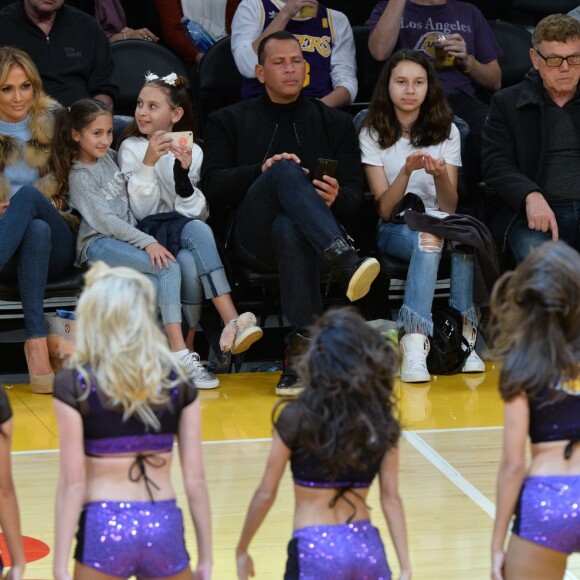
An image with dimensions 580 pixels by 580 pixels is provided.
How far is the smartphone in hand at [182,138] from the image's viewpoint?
561cm

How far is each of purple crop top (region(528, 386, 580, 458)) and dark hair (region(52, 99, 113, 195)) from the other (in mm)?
3343

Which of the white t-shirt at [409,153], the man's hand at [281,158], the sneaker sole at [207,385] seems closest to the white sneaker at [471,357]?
the white t-shirt at [409,153]

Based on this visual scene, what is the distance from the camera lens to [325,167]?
561cm

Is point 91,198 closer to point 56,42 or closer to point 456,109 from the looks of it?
point 56,42

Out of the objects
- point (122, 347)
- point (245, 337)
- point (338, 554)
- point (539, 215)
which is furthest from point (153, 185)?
point (338, 554)

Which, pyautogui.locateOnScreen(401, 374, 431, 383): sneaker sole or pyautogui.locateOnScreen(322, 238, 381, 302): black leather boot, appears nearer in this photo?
pyautogui.locateOnScreen(322, 238, 381, 302): black leather boot

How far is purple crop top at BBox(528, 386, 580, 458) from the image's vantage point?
2855 millimetres

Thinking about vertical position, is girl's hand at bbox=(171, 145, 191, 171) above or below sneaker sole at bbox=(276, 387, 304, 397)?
above

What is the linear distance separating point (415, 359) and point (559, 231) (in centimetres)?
102

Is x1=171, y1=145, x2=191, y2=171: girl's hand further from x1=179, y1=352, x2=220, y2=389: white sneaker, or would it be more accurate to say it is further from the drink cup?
the drink cup

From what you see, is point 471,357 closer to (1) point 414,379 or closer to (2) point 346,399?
(1) point 414,379

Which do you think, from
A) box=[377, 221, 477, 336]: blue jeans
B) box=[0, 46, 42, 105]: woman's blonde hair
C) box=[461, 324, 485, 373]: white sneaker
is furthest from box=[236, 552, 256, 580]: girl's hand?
box=[0, 46, 42, 105]: woman's blonde hair

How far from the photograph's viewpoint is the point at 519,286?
288 centimetres

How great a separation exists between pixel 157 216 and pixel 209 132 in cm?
54
